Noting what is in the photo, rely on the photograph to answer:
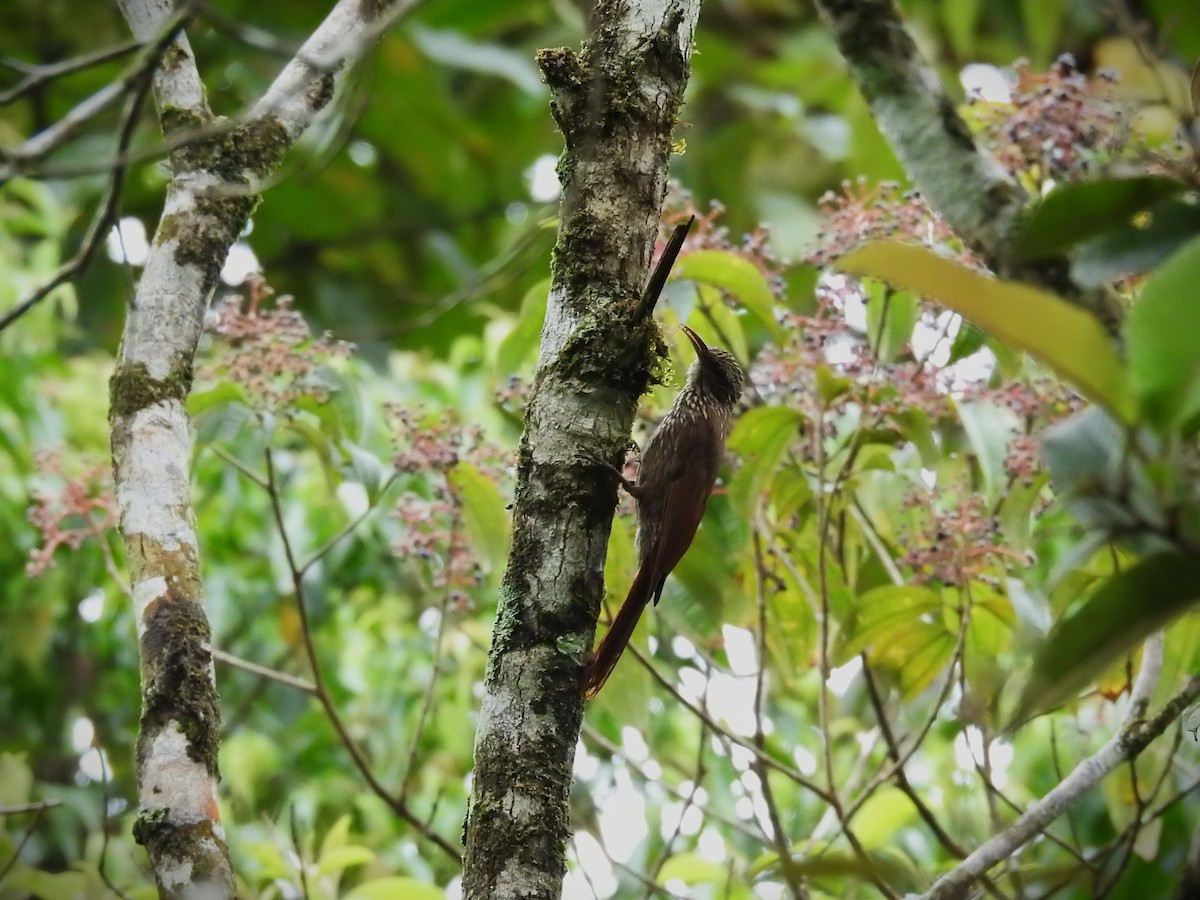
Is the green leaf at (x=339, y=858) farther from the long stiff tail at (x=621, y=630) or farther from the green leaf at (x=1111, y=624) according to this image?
the green leaf at (x=1111, y=624)

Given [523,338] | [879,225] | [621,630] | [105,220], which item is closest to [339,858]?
[621,630]

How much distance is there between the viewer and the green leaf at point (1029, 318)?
A: 3.06ft

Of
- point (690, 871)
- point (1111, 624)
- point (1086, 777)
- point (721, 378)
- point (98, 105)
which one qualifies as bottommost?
point (1111, 624)

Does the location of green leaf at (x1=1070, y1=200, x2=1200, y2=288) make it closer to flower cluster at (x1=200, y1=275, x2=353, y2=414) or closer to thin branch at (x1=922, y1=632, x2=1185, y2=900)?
thin branch at (x1=922, y1=632, x2=1185, y2=900)

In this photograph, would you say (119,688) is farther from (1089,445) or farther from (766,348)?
(1089,445)

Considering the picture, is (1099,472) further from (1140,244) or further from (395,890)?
(395,890)

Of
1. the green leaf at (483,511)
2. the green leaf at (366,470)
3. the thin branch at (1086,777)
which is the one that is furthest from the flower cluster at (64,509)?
the thin branch at (1086,777)

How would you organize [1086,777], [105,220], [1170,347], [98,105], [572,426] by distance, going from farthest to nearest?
[1086,777], [572,426], [105,220], [98,105], [1170,347]

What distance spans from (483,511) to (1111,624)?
69.7 inches

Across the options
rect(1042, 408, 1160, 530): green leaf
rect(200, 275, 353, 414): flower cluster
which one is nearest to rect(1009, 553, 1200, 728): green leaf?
rect(1042, 408, 1160, 530): green leaf

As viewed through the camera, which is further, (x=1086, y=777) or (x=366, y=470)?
(x=366, y=470)

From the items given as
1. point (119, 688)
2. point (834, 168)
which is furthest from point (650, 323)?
point (834, 168)

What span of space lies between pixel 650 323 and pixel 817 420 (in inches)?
32.8

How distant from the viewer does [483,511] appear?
263 cm
